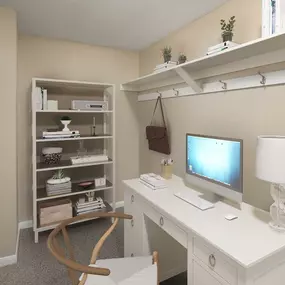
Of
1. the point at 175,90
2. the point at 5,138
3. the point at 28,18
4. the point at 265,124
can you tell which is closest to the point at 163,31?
the point at 175,90

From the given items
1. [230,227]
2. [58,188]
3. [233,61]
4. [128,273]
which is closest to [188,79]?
[233,61]

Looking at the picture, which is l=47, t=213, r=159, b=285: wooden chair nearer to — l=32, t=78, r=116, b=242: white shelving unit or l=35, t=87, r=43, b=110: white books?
l=32, t=78, r=116, b=242: white shelving unit

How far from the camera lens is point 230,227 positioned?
1.21 metres

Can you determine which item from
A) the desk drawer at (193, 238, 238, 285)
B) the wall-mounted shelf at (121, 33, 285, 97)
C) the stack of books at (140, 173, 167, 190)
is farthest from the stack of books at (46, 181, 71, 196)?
the desk drawer at (193, 238, 238, 285)

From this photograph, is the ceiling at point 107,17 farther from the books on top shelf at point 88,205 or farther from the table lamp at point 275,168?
the books on top shelf at point 88,205

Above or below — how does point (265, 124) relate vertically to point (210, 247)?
above

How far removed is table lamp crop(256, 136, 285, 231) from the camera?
3.58 feet

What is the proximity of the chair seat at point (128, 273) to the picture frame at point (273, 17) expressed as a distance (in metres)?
1.52

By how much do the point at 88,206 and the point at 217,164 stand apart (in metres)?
1.82

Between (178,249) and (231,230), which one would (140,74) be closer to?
(178,249)

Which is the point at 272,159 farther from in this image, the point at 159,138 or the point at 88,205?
the point at 88,205

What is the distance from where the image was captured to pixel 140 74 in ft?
10.7

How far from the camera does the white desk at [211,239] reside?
38.8 inches

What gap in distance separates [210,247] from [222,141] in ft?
2.10
